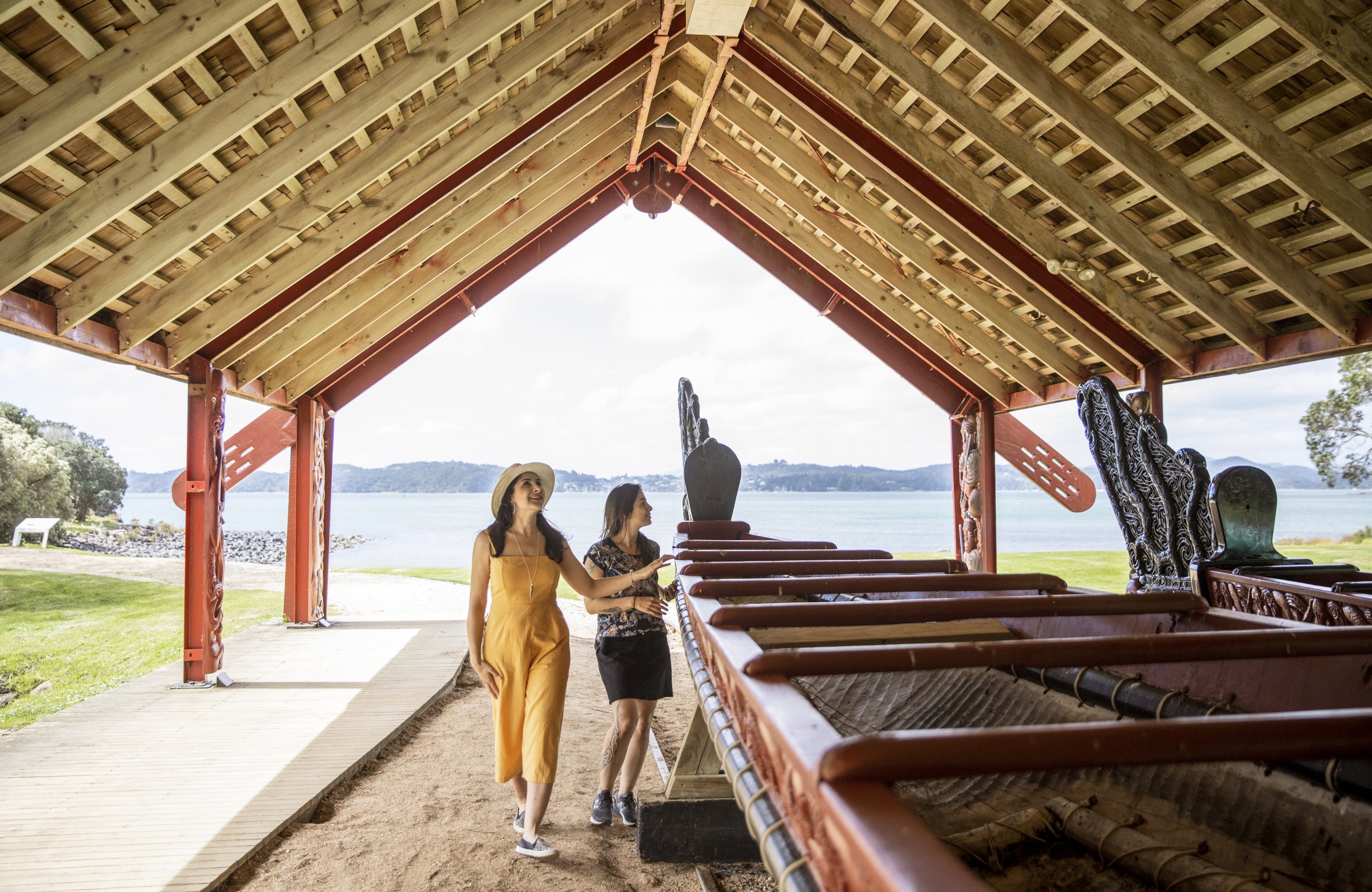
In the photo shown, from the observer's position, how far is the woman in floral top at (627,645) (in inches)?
139

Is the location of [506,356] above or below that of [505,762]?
above

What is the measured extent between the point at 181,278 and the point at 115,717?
3.05m

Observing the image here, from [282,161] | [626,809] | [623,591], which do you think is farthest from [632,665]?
[282,161]

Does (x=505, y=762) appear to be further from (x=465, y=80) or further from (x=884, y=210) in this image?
(x=884, y=210)

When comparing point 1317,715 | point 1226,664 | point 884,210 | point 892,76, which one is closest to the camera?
point 1317,715

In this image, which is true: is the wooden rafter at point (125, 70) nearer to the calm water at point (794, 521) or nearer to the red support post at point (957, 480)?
the red support post at point (957, 480)

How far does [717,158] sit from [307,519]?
6090 millimetres

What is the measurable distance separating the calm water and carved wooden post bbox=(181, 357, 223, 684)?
18469 millimetres

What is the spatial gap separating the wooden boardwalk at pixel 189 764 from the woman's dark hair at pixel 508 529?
1.67 m

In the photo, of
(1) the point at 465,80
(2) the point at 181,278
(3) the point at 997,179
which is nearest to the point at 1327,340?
(3) the point at 997,179

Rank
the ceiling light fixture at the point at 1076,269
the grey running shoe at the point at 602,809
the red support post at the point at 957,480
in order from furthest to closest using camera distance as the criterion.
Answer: the red support post at the point at 957,480 < the ceiling light fixture at the point at 1076,269 < the grey running shoe at the point at 602,809

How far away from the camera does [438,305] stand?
8898 mm

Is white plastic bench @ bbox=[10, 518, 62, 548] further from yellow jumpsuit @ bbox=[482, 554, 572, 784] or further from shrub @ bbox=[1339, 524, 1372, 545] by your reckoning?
shrub @ bbox=[1339, 524, 1372, 545]

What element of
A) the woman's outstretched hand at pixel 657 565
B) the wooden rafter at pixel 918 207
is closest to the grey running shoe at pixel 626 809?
the woman's outstretched hand at pixel 657 565
